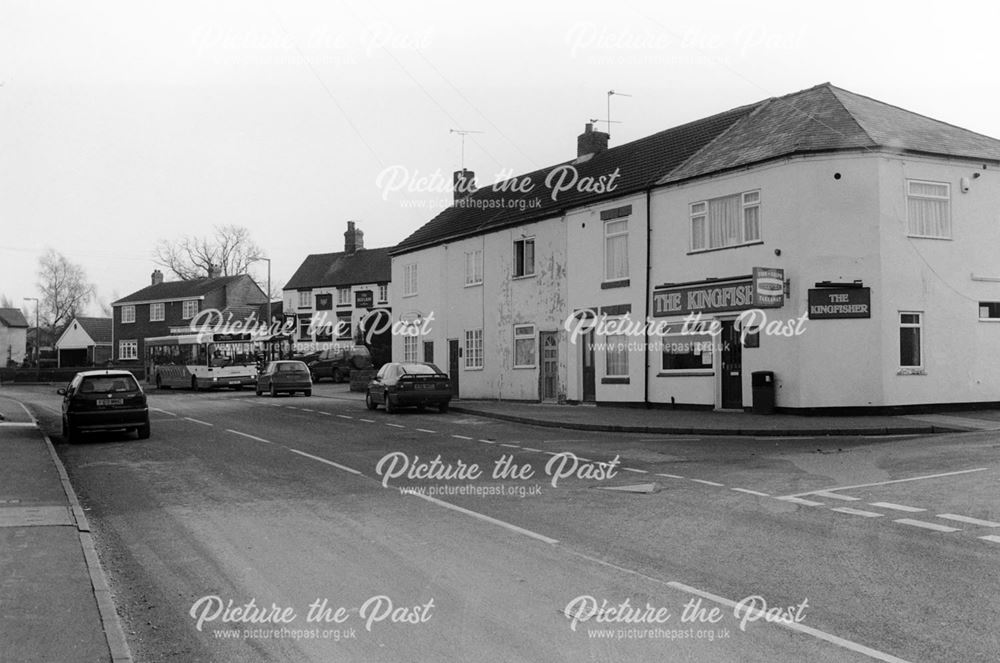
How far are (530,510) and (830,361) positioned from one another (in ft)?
45.6

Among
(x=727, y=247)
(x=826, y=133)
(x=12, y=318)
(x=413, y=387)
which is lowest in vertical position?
(x=413, y=387)

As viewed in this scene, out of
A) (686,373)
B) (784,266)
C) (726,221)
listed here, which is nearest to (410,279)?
(686,373)

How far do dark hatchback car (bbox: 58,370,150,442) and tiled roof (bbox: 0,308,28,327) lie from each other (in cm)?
10208

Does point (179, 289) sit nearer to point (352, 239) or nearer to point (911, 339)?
point (352, 239)

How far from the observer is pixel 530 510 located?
10.6 meters

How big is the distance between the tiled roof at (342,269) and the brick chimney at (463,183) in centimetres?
2876

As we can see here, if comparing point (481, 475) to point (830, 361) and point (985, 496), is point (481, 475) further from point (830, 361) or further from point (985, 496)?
point (830, 361)

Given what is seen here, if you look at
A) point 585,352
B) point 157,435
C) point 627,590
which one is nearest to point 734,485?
point 627,590

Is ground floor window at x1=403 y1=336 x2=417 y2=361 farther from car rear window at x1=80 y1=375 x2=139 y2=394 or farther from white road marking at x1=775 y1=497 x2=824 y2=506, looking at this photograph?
white road marking at x1=775 y1=497 x2=824 y2=506

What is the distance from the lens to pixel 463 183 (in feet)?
146

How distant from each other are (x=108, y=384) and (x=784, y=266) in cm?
1639

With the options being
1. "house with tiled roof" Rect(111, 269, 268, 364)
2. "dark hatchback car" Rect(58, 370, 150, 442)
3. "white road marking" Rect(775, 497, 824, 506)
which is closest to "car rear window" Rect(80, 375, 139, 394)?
"dark hatchback car" Rect(58, 370, 150, 442)

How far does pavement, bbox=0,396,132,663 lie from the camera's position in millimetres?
5562

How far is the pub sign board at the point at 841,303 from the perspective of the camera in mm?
21844
